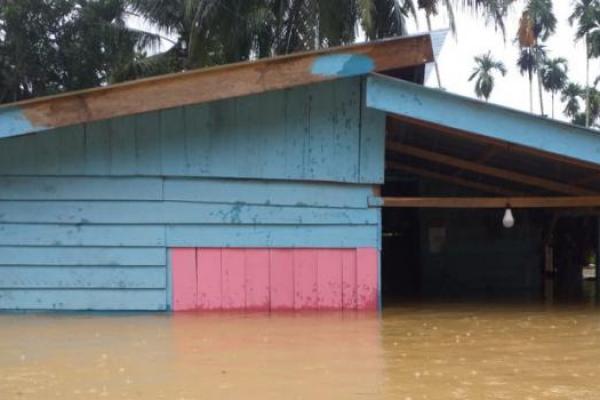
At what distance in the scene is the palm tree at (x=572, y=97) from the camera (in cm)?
4863

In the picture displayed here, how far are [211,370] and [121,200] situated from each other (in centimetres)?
397

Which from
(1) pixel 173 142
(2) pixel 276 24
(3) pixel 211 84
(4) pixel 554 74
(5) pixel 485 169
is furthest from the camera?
(4) pixel 554 74

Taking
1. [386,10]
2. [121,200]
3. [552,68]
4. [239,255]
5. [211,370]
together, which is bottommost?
[211,370]

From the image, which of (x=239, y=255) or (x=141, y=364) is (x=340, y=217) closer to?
(x=239, y=255)

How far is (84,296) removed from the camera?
29.9ft

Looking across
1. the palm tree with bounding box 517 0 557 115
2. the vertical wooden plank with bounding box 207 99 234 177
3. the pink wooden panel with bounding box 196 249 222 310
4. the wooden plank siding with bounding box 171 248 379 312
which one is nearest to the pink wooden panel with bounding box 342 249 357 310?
the wooden plank siding with bounding box 171 248 379 312

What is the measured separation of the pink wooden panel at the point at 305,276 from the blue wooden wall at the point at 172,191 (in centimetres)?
14

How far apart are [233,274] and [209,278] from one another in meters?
0.31

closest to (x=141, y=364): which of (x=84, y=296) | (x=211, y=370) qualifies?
(x=211, y=370)

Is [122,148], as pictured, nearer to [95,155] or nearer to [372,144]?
[95,155]

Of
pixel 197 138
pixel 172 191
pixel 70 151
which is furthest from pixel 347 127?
pixel 70 151

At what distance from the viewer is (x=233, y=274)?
9.32 meters

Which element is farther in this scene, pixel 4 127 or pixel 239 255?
pixel 239 255

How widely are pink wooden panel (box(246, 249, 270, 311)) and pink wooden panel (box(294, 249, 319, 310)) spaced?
38 centimetres
